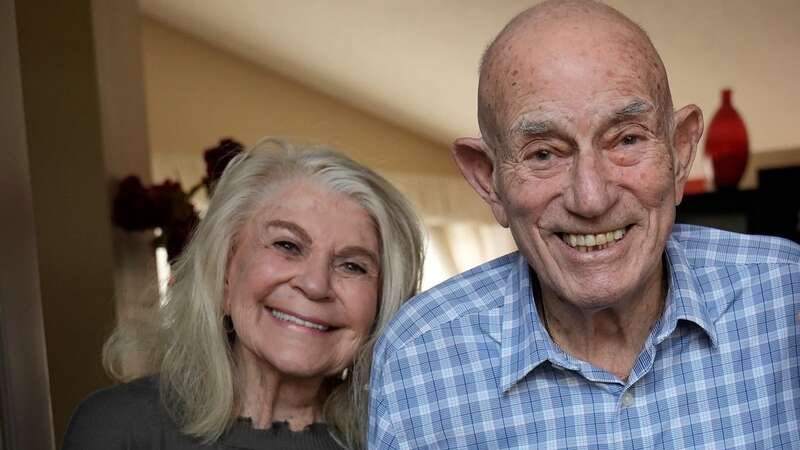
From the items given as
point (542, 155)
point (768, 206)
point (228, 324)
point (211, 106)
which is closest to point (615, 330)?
point (542, 155)

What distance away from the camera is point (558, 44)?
1523mm

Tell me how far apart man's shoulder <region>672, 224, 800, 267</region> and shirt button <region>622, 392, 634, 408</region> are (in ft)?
0.77

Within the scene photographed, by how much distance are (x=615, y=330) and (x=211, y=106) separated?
5.68m

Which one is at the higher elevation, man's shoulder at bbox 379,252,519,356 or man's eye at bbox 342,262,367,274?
man's eye at bbox 342,262,367,274

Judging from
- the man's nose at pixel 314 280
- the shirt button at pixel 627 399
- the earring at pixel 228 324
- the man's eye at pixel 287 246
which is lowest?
the shirt button at pixel 627 399

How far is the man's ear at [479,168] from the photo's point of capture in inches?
66.3

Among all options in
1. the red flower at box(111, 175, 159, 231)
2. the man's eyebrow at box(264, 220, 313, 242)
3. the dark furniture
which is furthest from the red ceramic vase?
the man's eyebrow at box(264, 220, 313, 242)

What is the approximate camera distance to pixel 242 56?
7270mm

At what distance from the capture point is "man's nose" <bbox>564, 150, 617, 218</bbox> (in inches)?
57.9

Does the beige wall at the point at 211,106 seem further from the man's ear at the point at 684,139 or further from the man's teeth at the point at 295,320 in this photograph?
the man's ear at the point at 684,139

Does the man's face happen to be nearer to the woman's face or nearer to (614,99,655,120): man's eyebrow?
(614,99,655,120): man's eyebrow

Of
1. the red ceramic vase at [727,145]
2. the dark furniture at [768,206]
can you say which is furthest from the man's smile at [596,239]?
the red ceramic vase at [727,145]

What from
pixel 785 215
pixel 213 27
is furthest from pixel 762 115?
pixel 213 27

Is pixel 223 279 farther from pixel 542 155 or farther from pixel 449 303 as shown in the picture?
pixel 542 155
